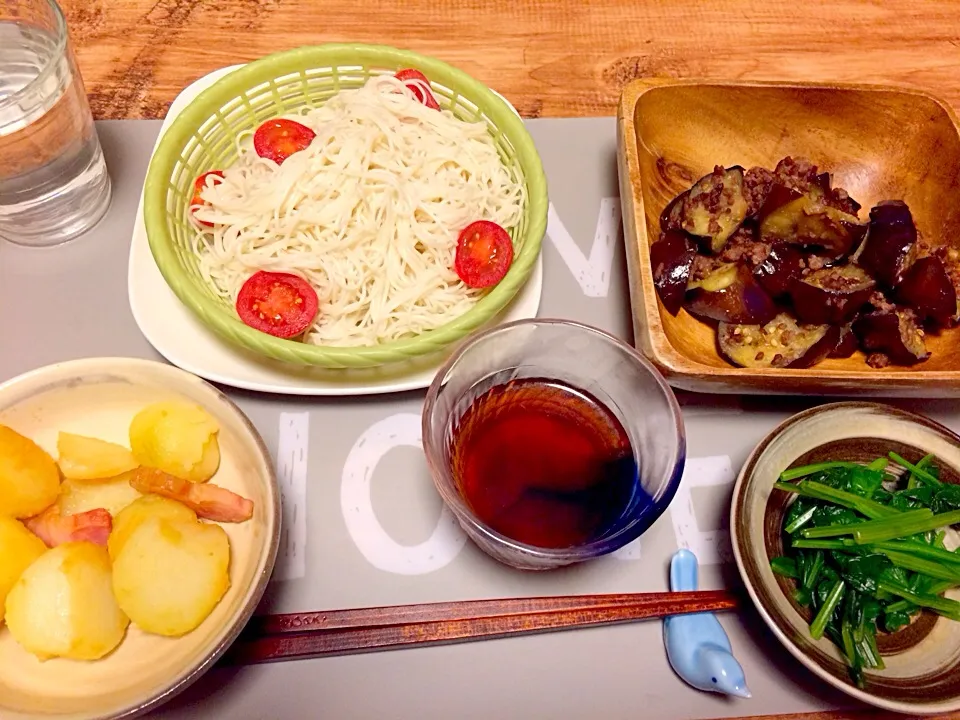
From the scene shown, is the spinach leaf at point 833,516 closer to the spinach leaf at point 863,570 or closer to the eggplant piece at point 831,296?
the spinach leaf at point 863,570

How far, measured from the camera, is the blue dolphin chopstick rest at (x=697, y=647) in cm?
122

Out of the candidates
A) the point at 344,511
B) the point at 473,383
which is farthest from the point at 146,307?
the point at 473,383

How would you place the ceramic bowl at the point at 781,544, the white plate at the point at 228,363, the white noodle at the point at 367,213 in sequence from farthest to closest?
the white noodle at the point at 367,213 → the white plate at the point at 228,363 → the ceramic bowl at the point at 781,544

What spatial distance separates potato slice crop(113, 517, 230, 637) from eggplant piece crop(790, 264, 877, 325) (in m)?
1.27

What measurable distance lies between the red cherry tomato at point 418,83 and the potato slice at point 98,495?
1.06 meters

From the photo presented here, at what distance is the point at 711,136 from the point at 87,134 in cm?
151

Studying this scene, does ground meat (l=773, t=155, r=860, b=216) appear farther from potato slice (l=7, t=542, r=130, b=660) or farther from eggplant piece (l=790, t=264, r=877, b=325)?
potato slice (l=7, t=542, r=130, b=660)

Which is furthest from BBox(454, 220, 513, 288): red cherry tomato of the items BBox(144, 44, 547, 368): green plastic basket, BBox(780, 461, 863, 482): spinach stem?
BBox(780, 461, 863, 482): spinach stem

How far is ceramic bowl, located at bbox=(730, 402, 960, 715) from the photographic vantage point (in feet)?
3.83

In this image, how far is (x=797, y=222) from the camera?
5.36 ft

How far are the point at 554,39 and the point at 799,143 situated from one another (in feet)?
2.58

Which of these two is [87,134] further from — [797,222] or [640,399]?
[797,222]

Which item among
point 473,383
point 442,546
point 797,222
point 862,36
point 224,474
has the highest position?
point 862,36

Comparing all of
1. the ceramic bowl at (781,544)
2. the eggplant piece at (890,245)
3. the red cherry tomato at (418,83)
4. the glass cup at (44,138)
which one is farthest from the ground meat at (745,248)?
the glass cup at (44,138)
